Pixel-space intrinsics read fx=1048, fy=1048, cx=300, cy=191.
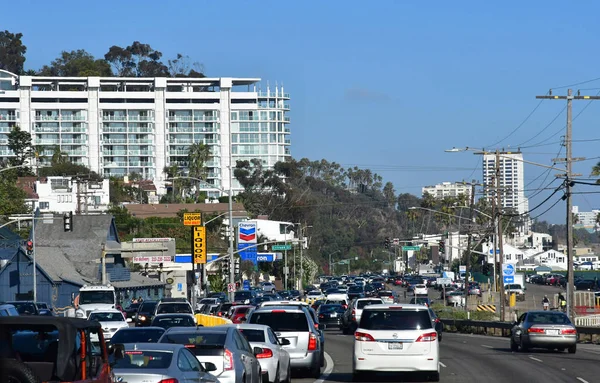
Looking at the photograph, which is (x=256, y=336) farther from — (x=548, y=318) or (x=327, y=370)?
(x=548, y=318)

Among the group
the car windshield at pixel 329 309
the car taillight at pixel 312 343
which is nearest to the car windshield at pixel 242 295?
the car windshield at pixel 329 309

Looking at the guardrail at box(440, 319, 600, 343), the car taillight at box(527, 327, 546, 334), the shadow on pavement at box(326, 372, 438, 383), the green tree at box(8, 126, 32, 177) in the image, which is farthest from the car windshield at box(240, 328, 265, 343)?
the green tree at box(8, 126, 32, 177)

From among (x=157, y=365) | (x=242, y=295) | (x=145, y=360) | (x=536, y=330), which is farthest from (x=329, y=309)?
(x=157, y=365)

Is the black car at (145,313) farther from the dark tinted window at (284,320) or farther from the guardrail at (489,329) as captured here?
the dark tinted window at (284,320)

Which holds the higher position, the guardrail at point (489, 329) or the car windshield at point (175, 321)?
the car windshield at point (175, 321)

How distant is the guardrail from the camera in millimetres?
41562

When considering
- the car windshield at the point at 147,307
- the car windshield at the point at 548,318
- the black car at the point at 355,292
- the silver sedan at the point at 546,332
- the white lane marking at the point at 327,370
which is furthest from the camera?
the black car at the point at 355,292

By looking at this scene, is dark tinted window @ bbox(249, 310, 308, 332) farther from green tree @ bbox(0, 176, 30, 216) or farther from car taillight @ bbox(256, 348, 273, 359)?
green tree @ bbox(0, 176, 30, 216)

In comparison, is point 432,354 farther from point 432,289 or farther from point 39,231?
point 432,289

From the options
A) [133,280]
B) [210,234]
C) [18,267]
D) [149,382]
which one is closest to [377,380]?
[149,382]

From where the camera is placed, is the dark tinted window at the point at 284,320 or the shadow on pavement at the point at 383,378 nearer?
the shadow on pavement at the point at 383,378

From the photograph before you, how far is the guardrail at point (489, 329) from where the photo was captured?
4156 centimetres

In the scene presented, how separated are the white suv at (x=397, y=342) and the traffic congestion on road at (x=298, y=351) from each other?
2 centimetres

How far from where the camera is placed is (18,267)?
2822 inches
